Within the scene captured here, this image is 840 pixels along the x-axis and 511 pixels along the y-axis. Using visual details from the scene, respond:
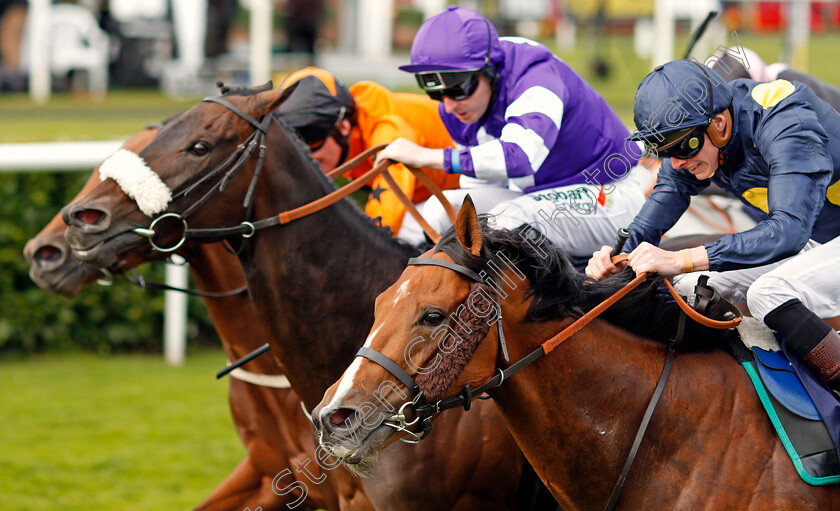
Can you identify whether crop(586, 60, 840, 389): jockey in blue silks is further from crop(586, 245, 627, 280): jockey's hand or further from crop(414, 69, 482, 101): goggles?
crop(414, 69, 482, 101): goggles

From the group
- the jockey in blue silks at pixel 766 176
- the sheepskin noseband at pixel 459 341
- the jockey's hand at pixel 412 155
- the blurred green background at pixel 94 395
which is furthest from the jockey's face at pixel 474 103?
the blurred green background at pixel 94 395

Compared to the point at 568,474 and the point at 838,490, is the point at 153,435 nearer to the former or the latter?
the point at 568,474

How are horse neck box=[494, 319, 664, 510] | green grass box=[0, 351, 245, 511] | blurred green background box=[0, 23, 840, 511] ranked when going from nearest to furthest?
horse neck box=[494, 319, 664, 510] < green grass box=[0, 351, 245, 511] < blurred green background box=[0, 23, 840, 511]

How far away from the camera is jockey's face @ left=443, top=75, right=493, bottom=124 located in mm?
3238

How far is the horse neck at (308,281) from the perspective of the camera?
3.02 m

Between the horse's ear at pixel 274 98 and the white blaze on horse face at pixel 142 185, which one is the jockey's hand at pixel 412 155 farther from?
the white blaze on horse face at pixel 142 185

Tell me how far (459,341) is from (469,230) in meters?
0.27

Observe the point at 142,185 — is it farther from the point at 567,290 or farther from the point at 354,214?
the point at 567,290

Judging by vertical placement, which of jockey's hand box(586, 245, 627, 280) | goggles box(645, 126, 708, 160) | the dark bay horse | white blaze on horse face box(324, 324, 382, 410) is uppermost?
goggles box(645, 126, 708, 160)

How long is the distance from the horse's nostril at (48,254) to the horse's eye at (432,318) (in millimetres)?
2234

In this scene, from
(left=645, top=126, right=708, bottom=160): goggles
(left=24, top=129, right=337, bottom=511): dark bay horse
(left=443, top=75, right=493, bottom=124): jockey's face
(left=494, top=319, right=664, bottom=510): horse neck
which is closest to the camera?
(left=494, top=319, right=664, bottom=510): horse neck

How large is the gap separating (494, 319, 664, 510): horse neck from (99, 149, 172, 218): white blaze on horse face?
127 centimetres

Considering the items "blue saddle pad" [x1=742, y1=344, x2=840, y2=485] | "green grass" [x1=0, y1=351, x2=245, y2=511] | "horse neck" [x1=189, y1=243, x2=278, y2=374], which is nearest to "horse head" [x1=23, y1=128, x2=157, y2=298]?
"horse neck" [x1=189, y1=243, x2=278, y2=374]

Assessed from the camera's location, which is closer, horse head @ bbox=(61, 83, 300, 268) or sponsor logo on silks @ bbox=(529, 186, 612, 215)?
horse head @ bbox=(61, 83, 300, 268)
